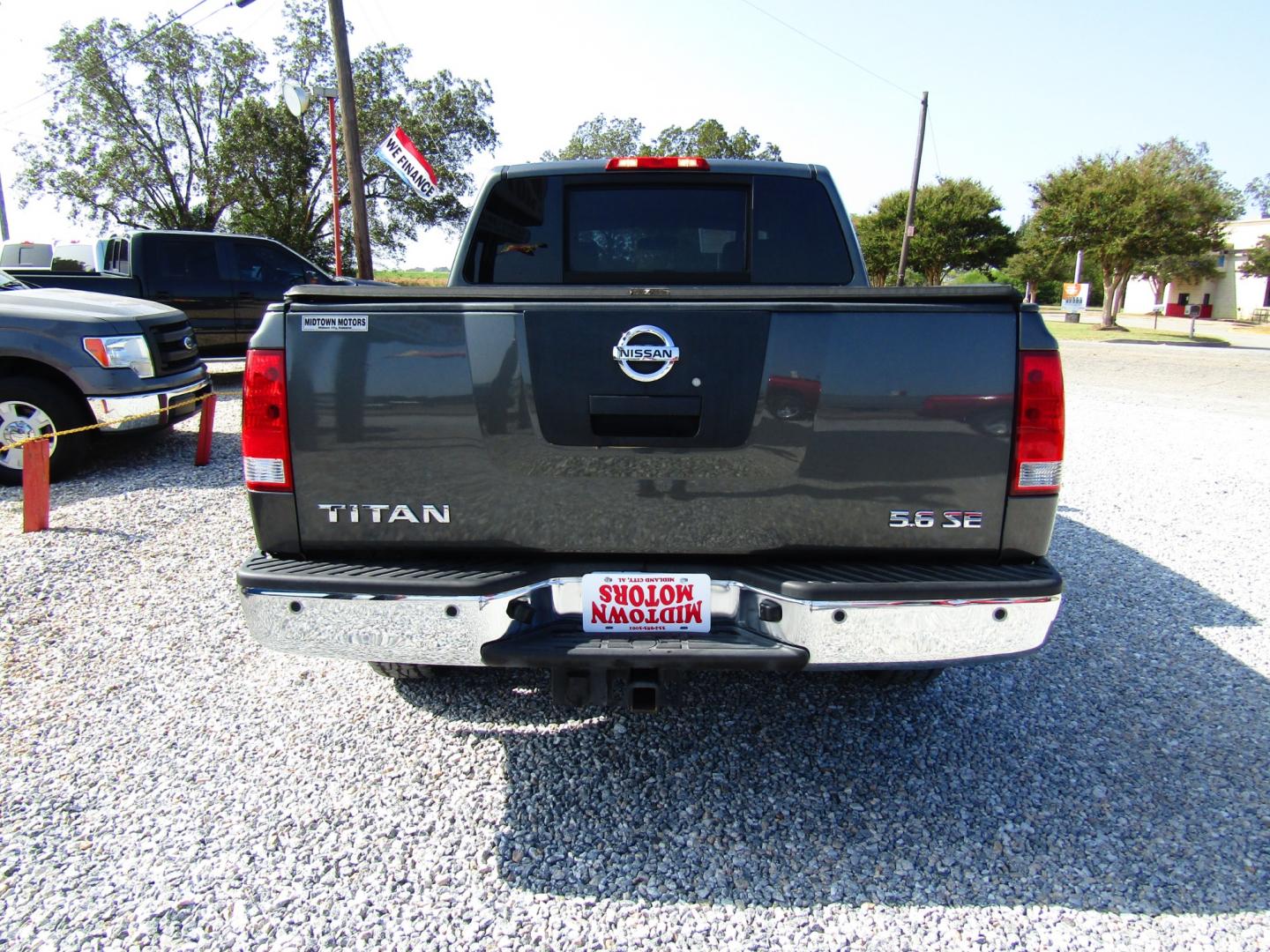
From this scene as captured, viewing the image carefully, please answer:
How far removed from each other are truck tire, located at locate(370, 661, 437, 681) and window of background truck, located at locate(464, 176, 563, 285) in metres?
1.82

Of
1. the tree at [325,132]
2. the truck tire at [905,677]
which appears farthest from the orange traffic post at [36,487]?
the tree at [325,132]

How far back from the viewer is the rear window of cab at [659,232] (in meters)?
3.80

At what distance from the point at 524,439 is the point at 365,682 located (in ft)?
5.77

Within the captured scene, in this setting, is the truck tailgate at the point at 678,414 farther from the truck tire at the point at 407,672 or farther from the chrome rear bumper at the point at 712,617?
the truck tire at the point at 407,672

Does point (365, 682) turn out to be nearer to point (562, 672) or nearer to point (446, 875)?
point (446, 875)

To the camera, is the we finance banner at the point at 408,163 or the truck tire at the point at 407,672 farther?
the we finance banner at the point at 408,163

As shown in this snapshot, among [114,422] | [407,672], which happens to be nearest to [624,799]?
[407,672]

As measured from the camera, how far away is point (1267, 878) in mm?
2324

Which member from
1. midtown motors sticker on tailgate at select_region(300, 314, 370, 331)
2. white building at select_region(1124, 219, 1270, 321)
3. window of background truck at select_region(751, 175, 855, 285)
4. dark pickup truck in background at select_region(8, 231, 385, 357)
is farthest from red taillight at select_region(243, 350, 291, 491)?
white building at select_region(1124, 219, 1270, 321)

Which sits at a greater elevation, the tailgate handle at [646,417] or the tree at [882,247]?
the tree at [882,247]

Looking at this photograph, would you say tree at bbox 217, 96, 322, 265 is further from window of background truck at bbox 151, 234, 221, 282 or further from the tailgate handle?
the tailgate handle

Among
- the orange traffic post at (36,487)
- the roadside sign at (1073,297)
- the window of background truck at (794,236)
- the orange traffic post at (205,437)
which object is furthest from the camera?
the roadside sign at (1073,297)

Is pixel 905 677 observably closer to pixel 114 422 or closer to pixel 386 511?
pixel 386 511

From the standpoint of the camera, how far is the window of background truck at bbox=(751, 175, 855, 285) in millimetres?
3797
